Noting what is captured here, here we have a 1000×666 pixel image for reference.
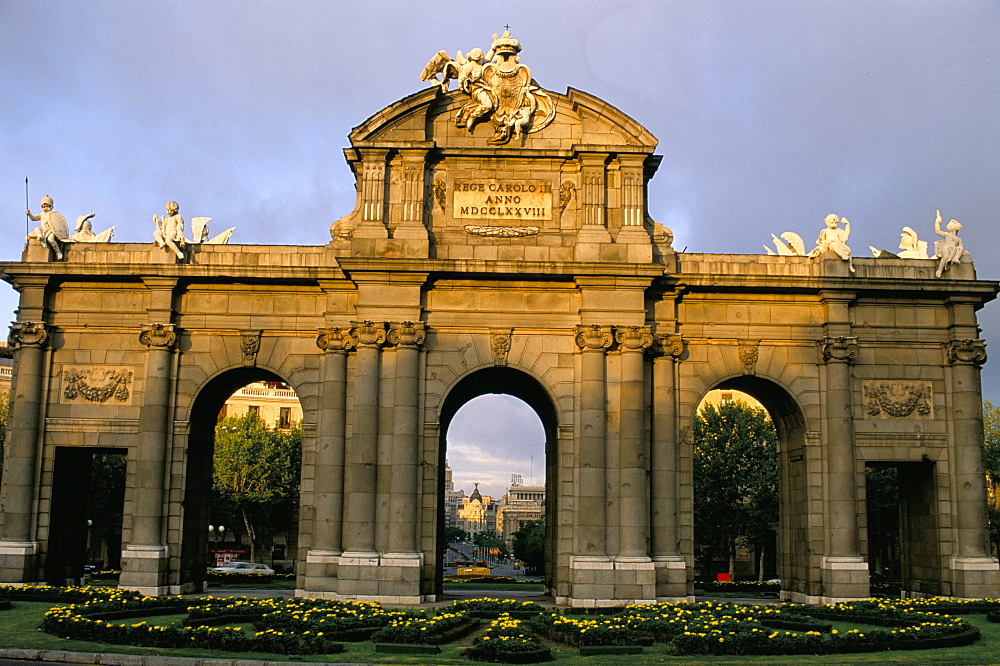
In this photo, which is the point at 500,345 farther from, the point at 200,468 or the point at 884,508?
the point at 884,508

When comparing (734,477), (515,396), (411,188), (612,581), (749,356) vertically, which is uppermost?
(411,188)

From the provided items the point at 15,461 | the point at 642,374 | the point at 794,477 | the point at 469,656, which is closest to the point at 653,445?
the point at 642,374

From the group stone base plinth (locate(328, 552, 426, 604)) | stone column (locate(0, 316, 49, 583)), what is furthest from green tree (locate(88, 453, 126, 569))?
stone base plinth (locate(328, 552, 426, 604))

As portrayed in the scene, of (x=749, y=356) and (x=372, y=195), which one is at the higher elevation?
(x=372, y=195)

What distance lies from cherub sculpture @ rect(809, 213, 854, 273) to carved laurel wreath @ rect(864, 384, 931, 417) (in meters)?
4.14

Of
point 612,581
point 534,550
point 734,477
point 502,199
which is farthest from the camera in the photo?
point 534,550

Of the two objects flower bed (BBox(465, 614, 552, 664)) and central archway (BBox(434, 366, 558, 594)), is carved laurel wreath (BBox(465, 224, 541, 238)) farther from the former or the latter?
flower bed (BBox(465, 614, 552, 664))

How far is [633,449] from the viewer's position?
31.2 meters

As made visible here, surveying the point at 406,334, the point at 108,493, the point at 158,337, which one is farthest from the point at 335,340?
the point at 108,493

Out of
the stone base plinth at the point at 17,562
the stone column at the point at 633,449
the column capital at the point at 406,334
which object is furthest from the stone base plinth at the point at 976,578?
the stone base plinth at the point at 17,562

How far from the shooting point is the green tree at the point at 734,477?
2154 inches

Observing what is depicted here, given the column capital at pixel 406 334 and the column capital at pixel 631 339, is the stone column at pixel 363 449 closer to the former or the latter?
the column capital at pixel 406 334

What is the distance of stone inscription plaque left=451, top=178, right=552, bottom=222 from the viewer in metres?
33.2

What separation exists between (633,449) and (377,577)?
29.0 feet
